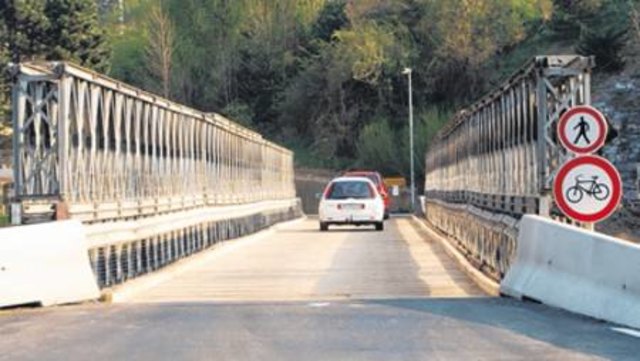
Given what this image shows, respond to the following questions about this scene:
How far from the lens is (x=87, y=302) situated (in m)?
13.7

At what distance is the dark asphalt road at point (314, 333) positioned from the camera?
29.6ft

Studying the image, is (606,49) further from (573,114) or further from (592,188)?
(592,188)

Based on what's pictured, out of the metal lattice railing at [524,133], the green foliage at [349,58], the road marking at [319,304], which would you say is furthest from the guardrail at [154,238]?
the green foliage at [349,58]

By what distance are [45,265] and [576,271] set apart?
5692 mm

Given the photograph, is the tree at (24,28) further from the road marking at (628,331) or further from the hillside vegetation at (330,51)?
the road marking at (628,331)

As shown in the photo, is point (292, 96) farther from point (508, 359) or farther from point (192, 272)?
point (508, 359)

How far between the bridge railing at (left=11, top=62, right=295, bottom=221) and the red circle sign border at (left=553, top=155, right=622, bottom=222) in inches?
240

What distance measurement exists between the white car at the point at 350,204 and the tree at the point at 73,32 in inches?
1313

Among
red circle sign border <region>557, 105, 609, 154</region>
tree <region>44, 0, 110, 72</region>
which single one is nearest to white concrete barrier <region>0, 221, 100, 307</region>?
red circle sign border <region>557, 105, 609, 154</region>

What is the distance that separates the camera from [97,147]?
18141 millimetres

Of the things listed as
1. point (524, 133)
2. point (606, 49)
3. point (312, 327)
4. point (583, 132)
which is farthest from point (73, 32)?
point (312, 327)

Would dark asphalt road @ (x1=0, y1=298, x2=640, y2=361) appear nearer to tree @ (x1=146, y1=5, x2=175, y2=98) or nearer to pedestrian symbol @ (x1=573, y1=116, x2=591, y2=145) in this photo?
pedestrian symbol @ (x1=573, y1=116, x2=591, y2=145)

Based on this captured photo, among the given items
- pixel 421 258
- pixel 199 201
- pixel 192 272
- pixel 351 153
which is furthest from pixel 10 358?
pixel 351 153

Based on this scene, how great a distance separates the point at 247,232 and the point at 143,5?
75623 millimetres
